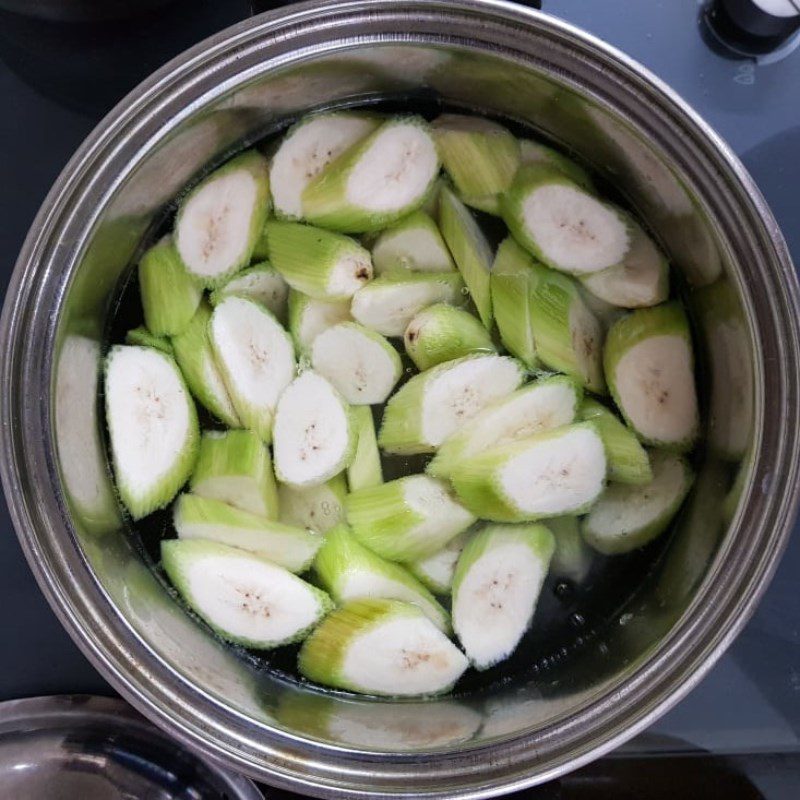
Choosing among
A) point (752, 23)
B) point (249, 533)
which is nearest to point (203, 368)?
point (249, 533)

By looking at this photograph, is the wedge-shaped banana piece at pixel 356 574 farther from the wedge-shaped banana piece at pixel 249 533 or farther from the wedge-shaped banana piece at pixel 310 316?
the wedge-shaped banana piece at pixel 310 316

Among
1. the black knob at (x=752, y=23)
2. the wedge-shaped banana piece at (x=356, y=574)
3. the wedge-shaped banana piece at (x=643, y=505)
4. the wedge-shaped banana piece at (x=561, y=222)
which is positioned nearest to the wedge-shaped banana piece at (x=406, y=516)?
the wedge-shaped banana piece at (x=356, y=574)

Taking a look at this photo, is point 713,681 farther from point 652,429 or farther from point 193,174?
point 193,174

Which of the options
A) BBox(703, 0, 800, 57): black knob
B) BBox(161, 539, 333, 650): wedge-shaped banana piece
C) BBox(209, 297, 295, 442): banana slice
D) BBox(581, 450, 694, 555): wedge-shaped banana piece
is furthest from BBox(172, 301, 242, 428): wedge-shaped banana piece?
BBox(703, 0, 800, 57): black knob

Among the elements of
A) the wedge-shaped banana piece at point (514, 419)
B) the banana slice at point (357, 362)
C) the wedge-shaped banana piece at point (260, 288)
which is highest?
the wedge-shaped banana piece at point (260, 288)

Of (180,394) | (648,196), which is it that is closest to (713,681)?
(648,196)

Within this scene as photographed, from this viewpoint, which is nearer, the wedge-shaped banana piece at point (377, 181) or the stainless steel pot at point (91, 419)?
the stainless steel pot at point (91, 419)
